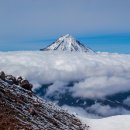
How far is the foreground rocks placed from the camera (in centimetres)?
4162

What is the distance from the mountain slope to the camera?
4161 centimetres

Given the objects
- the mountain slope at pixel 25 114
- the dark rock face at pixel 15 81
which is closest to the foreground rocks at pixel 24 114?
the mountain slope at pixel 25 114

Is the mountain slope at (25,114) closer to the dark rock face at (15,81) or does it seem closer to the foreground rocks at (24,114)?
the foreground rocks at (24,114)

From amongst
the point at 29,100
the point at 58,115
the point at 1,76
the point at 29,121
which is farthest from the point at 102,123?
the point at 29,121

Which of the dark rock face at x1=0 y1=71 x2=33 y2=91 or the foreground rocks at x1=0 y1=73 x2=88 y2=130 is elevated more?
the dark rock face at x1=0 y1=71 x2=33 y2=91

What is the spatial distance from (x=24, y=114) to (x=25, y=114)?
51 centimetres

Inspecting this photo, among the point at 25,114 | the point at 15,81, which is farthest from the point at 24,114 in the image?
the point at 15,81

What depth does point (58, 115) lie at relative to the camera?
61.3 metres

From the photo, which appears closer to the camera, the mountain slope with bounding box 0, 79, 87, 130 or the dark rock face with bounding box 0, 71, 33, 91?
the mountain slope with bounding box 0, 79, 87, 130

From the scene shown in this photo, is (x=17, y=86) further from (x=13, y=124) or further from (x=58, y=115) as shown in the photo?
(x=13, y=124)

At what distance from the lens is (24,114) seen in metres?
49.0

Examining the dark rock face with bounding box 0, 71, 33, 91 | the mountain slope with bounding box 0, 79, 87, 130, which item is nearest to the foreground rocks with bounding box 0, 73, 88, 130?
the mountain slope with bounding box 0, 79, 87, 130

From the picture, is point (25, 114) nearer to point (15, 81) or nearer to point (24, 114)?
point (24, 114)

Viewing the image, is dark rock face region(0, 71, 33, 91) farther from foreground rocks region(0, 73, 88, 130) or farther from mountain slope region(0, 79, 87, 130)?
mountain slope region(0, 79, 87, 130)
